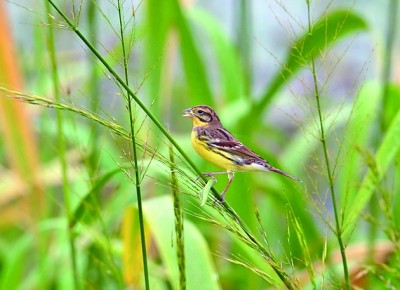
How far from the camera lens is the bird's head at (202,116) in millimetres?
788

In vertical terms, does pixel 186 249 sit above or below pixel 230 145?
below

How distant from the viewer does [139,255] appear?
5.12ft

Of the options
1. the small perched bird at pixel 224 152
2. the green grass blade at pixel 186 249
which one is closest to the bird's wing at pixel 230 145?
the small perched bird at pixel 224 152

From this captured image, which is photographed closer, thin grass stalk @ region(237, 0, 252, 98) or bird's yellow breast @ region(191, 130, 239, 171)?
bird's yellow breast @ region(191, 130, 239, 171)

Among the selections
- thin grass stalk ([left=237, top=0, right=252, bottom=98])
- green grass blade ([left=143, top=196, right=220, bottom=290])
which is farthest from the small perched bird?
thin grass stalk ([left=237, top=0, right=252, bottom=98])

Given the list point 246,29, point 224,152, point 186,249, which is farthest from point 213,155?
point 246,29

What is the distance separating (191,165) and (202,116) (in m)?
0.13

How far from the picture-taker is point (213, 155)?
725mm

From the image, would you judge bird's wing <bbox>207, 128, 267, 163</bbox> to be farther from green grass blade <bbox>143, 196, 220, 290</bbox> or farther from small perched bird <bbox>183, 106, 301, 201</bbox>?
green grass blade <bbox>143, 196, 220, 290</bbox>

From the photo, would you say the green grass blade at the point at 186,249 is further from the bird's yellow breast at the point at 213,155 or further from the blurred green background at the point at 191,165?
the bird's yellow breast at the point at 213,155

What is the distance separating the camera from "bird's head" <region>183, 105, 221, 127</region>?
2.59 ft

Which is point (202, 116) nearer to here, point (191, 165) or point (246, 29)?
point (191, 165)

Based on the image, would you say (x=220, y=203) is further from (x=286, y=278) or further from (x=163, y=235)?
(x=163, y=235)

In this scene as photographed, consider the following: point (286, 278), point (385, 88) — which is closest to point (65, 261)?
point (385, 88)
